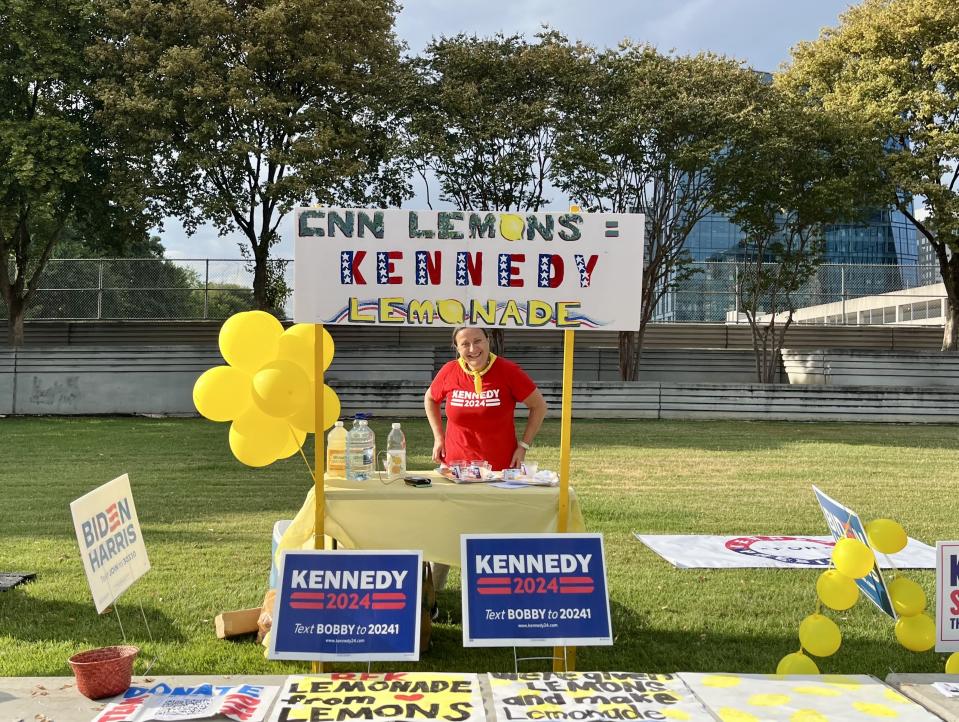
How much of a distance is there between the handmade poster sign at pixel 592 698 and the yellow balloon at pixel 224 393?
7.89 ft

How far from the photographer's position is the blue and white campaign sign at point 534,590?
3969 millimetres

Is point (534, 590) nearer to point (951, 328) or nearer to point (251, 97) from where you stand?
point (251, 97)

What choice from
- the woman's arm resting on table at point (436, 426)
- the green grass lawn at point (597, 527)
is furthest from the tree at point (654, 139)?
the woman's arm resting on table at point (436, 426)

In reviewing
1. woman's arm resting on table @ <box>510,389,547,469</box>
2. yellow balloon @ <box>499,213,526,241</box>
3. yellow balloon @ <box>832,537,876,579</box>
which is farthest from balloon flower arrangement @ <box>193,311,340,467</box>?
yellow balloon @ <box>832,537,876,579</box>

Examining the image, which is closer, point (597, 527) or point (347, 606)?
point (347, 606)

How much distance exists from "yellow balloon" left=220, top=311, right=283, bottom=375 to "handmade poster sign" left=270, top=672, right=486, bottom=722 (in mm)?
2156

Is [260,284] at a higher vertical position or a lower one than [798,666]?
higher

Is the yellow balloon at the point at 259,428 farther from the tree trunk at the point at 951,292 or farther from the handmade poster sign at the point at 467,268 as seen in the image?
the tree trunk at the point at 951,292

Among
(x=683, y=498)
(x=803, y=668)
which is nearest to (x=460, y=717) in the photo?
(x=803, y=668)

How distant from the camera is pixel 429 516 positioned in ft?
14.4

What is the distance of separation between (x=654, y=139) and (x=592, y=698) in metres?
20.5

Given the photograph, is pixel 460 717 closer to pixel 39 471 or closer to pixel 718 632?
pixel 718 632

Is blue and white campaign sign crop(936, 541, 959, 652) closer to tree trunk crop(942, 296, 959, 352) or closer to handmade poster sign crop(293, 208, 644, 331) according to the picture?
handmade poster sign crop(293, 208, 644, 331)

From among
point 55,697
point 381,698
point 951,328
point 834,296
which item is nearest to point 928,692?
point 381,698
